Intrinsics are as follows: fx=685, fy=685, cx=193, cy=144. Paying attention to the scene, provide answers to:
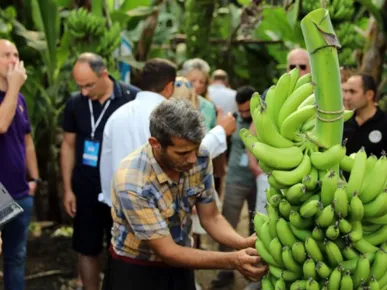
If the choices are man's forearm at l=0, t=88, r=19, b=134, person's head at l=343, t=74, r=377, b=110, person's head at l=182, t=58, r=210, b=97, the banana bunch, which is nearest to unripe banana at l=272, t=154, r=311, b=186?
the banana bunch

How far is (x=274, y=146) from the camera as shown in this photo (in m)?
2.22

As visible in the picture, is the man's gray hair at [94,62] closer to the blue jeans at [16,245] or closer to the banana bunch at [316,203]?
the blue jeans at [16,245]

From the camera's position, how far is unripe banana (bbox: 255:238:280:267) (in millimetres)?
2346

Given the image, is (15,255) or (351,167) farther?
(15,255)

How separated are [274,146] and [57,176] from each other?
4708mm

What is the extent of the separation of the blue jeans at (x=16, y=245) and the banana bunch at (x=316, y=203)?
2.10 meters

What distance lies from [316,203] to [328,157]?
148mm

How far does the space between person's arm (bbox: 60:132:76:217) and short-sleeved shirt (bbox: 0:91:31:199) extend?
1.50ft

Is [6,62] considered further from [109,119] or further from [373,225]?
[373,225]

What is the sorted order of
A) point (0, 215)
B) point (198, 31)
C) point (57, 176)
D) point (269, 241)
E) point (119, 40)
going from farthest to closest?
point (198, 31) < point (57, 176) < point (119, 40) < point (0, 215) < point (269, 241)

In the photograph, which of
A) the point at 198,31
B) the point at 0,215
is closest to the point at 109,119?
the point at 0,215

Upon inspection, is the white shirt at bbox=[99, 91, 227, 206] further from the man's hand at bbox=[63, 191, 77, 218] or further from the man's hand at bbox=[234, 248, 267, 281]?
the man's hand at bbox=[234, 248, 267, 281]

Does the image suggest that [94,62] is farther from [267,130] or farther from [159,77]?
[267,130]

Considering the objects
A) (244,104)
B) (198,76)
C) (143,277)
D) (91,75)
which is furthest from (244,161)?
(143,277)
